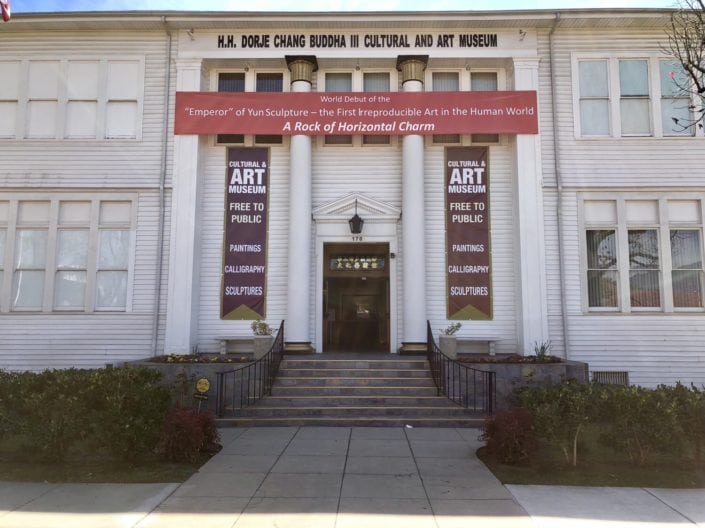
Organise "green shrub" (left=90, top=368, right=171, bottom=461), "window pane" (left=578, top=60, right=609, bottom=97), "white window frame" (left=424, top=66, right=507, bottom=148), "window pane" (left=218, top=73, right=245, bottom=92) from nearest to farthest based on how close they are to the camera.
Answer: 1. "green shrub" (left=90, top=368, right=171, bottom=461)
2. "window pane" (left=578, top=60, right=609, bottom=97)
3. "white window frame" (left=424, top=66, right=507, bottom=148)
4. "window pane" (left=218, top=73, right=245, bottom=92)

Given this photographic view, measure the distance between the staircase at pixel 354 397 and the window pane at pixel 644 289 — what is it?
610cm

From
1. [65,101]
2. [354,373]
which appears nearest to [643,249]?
[354,373]

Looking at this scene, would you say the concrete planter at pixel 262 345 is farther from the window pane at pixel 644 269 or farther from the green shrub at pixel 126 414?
the window pane at pixel 644 269

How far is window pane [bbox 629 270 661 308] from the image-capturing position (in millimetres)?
14852

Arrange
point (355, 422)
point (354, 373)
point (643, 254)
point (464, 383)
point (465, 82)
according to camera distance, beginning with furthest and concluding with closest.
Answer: point (465, 82), point (643, 254), point (354, 373), point (464, 383), point (355, 422)

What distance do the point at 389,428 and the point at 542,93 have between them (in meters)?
10.2

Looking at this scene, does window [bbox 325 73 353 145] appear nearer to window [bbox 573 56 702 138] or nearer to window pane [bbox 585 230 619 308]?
window [bbox 573 56 702 138]

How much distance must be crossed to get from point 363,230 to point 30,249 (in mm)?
9048

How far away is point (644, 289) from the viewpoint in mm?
14898

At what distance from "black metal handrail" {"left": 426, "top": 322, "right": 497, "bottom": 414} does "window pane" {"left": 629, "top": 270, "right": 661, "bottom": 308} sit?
18.2 feet

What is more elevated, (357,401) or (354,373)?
(354,373)

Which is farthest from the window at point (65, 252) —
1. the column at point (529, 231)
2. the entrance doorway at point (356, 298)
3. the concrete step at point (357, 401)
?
the column at point (529, 231)

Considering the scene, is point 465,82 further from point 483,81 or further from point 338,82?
point 338,82

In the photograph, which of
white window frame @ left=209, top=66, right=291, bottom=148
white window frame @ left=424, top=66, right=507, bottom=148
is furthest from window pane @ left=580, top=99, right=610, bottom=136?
white window frame @ left=209, top=66, right=291, bottom=148
